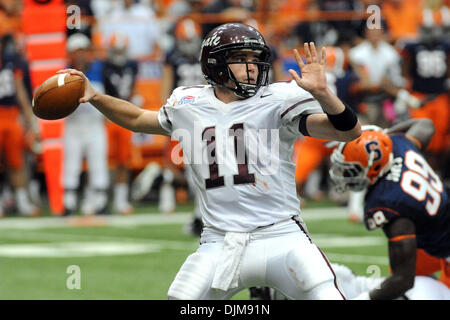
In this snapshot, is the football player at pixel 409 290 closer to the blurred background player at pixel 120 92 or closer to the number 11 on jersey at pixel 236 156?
the number 11 on jersey at pixel 236 156

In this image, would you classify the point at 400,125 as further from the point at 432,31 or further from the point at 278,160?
the point at 432,31

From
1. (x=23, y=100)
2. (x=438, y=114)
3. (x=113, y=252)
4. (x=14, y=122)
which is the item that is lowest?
(x=113, y=252)

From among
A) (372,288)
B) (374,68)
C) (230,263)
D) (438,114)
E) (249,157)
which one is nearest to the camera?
(230,263)

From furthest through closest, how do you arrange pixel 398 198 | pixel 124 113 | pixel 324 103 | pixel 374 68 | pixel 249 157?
pixel 374 68 < pixel 398 198 < pixel 124 113 < pixel 249 157 < pixel 324 103

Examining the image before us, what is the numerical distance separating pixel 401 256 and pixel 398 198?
0.31m

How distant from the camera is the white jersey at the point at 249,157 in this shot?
3.93 metres

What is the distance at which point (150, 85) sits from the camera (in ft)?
42.0

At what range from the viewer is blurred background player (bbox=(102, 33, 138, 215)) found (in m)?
11.2

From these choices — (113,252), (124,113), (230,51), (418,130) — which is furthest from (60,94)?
(113,252)

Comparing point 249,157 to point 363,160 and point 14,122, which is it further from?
point 14,122

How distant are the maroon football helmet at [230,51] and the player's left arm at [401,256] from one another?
3.73 ft

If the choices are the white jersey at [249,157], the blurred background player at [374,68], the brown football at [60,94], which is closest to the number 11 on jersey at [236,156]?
the white jersey at [249,157]

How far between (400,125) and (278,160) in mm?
1860

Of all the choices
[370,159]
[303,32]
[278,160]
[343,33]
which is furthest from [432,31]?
[278,160]
